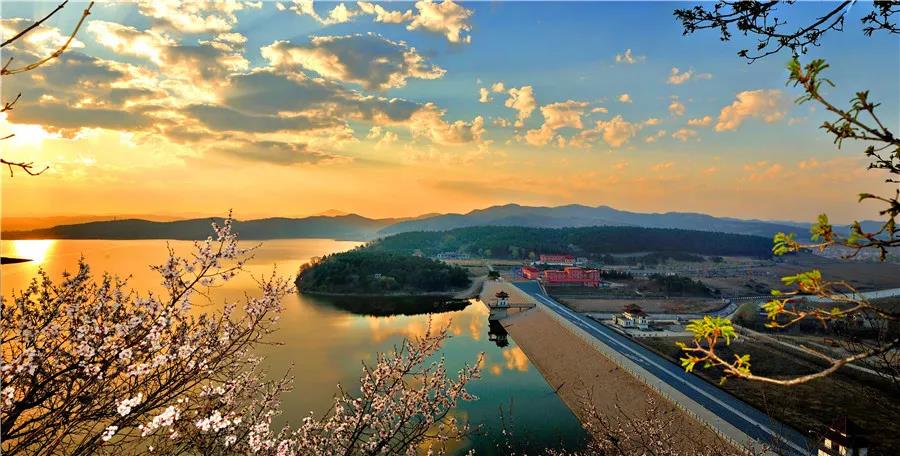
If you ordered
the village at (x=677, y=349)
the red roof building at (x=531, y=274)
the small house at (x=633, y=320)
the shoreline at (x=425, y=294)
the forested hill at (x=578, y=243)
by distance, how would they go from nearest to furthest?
1. the village at (x=677, y=349)
2. the small house at (x=633, y=320)
3. the shoreline at (x=425, y=294)
4. the red roof building at (x=531, y=274)
5. the forested hill at (x=578, y=243)

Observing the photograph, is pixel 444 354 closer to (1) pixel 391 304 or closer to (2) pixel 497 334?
(2) pixel 497 334

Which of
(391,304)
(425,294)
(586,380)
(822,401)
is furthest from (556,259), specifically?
(822,401)

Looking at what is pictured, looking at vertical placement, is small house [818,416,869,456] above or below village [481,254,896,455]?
above

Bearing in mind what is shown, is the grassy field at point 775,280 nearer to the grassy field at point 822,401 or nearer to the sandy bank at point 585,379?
the grassy field at point 822,401

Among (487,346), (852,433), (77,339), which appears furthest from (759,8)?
(487,346)

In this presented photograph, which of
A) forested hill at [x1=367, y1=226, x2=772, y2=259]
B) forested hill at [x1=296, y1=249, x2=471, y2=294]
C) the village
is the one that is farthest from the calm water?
forested hill at [x1=367, y1=226, x2=772, y2=259]

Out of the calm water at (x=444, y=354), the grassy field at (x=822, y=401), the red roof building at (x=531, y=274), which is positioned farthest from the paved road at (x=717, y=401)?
the red roof building at (x=531, y=274)

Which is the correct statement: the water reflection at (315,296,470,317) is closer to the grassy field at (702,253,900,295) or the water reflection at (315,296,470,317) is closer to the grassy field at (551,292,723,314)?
the grassy field at (551,292,723,314)
